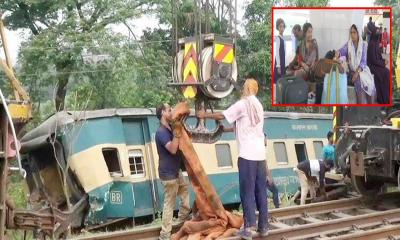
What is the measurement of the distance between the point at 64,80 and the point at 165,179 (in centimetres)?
1239

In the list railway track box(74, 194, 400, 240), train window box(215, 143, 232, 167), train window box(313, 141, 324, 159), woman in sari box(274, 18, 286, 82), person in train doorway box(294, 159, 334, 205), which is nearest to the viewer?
railway track box(74, 194, 400, 240)

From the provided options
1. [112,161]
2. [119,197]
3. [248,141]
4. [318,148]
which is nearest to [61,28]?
[112,161]

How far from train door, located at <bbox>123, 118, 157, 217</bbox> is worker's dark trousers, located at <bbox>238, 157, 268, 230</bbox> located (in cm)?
632

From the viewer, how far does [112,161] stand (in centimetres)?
1260

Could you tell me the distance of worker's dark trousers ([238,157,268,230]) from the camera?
6.14 m

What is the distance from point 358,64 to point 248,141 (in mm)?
7780

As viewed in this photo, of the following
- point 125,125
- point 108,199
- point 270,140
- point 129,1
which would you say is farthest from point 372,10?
point 129,1

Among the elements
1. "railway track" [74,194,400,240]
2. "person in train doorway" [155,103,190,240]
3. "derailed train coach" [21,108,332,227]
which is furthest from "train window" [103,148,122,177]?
"person in train doorway" [155,103,190,240]

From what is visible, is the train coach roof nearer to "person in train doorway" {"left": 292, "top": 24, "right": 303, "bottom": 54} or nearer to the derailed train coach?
the derailed train coach

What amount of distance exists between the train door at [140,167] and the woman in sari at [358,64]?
15.9 feet

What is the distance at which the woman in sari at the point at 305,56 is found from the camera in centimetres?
1334

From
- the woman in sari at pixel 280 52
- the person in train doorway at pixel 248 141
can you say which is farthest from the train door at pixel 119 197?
the person in train doorway at pixel 248 141

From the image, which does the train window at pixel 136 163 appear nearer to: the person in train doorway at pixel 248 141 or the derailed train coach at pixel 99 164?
the derailed train coach at pixel 99 164

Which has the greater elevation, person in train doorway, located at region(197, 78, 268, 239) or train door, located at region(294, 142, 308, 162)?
person in train doorway, located at region(197, 78, 268, 239)
